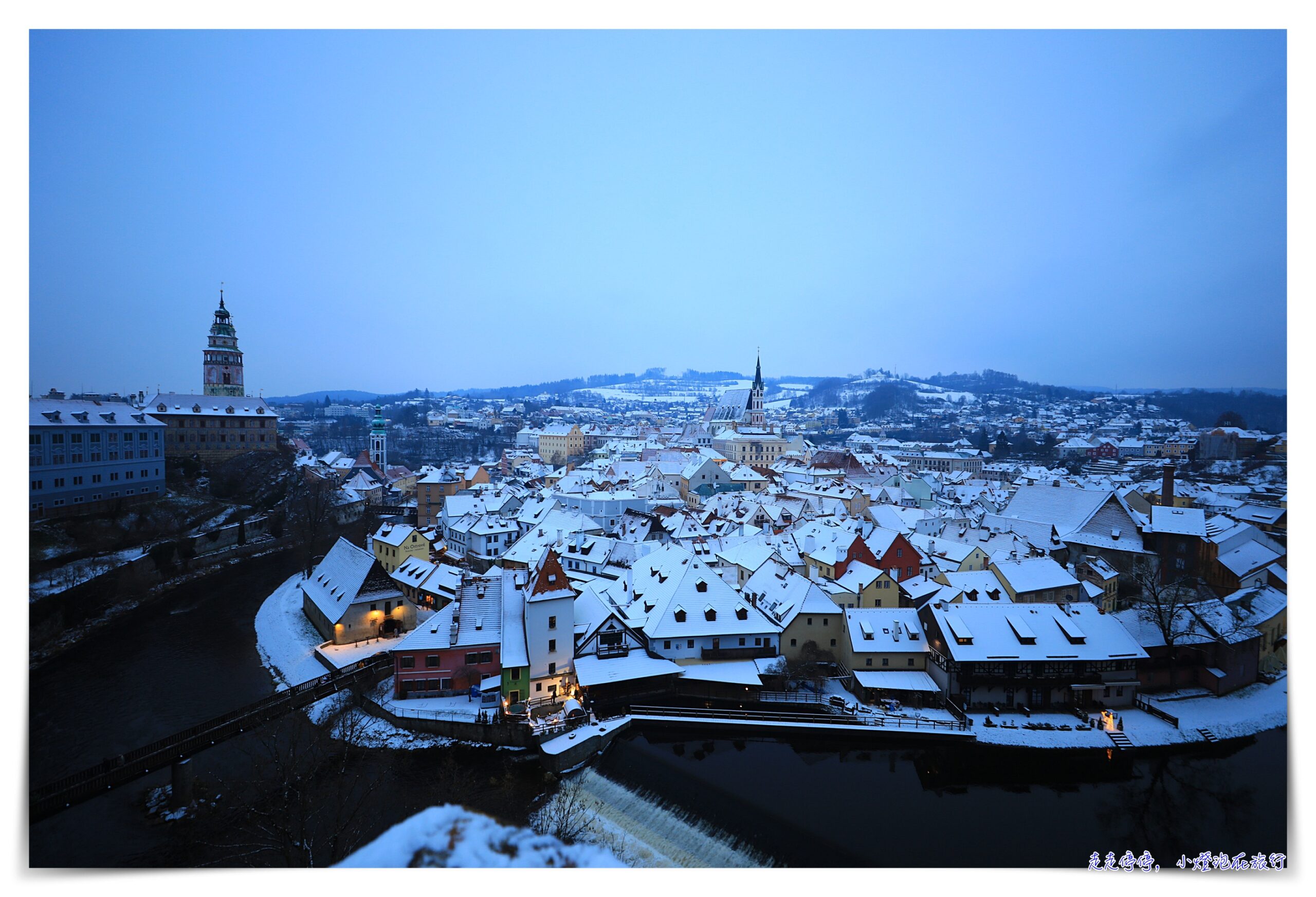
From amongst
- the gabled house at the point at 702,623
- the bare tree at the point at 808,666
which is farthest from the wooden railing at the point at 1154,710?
the gabled house at the point at 702,623

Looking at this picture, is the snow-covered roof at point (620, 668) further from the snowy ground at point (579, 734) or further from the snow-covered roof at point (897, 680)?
the snow-covered roof at point (897, 680)

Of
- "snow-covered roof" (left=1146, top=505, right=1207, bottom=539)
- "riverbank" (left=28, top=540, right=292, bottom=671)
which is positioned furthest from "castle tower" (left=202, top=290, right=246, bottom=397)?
"snow-covered roof" (left=1146, top=505, right=1207, bottom=539)

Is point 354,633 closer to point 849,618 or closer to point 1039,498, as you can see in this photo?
point 849,618

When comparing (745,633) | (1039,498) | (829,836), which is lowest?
(829,836)

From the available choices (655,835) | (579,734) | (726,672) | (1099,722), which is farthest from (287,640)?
(1099,722)

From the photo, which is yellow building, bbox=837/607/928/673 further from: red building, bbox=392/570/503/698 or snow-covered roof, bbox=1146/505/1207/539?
snow-covered roof, bbox=1146/505/1207/539

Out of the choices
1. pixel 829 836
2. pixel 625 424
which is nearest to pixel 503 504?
pixel 829 836

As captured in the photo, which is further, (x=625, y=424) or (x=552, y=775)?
(x=625, y=424)
